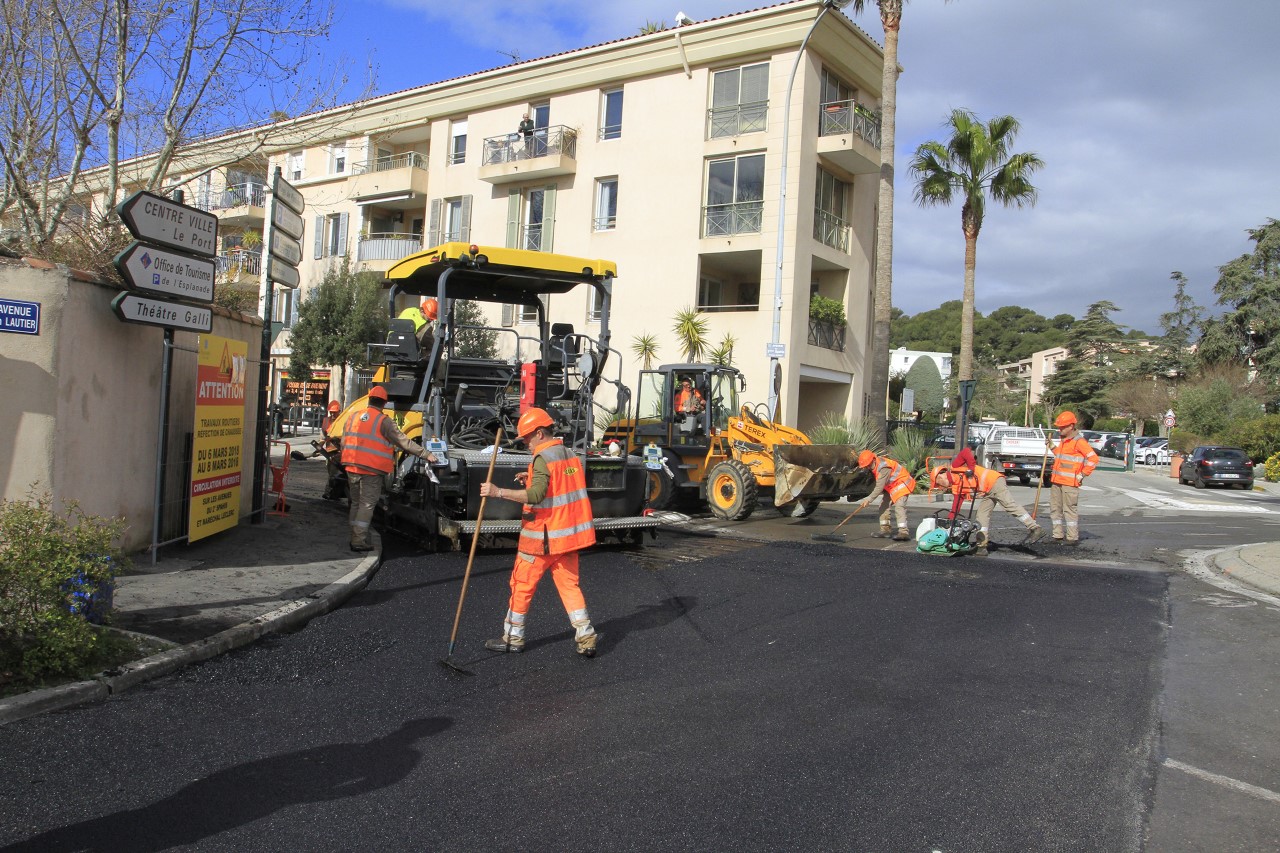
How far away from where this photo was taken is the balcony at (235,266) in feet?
40.1

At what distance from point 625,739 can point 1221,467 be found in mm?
28914

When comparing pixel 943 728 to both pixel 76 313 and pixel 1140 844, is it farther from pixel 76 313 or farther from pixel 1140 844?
pixel 76 313

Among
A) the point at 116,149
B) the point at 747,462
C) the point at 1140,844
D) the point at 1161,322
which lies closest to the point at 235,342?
the point at 116,149

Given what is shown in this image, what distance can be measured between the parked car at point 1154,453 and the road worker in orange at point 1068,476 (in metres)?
34.7

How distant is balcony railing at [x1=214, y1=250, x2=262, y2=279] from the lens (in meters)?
12.4

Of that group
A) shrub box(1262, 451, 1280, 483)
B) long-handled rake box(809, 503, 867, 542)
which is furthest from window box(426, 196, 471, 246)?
shrub box(1262, 451, 1280, 483)

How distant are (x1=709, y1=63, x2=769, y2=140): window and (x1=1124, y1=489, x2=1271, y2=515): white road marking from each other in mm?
12942

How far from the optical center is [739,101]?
24.5 meters

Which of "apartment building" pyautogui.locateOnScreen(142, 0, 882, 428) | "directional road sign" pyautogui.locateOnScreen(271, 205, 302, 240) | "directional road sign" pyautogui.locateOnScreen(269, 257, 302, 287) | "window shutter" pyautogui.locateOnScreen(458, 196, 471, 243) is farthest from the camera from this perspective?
"window shutter" pyautogui.locateOnScreen(458, 196, 471, 243)

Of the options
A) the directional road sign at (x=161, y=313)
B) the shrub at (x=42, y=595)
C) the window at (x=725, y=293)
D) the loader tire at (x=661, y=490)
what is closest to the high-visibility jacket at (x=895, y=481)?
the loader tire at (x=661, y=490)

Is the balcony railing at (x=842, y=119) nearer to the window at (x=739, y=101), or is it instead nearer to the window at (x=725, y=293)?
the window at (x=739, y=101)

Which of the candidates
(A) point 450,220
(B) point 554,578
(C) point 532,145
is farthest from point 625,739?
(A) point 450,220

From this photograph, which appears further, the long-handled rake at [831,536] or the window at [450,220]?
the window at [450,220]

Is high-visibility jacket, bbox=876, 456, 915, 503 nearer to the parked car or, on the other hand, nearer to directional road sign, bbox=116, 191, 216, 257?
directional road sign, bbox=116, 191, 216, 257
